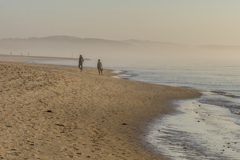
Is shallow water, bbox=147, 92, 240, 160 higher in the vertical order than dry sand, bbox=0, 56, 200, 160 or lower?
lower

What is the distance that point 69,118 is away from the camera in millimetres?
12117

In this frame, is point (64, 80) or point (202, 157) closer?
point (202, 157)

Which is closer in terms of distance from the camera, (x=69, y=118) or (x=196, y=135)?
(x=196, y=135)

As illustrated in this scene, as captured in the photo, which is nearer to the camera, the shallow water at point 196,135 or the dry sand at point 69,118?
the dry sand at point 69,118

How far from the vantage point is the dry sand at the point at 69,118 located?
806cm

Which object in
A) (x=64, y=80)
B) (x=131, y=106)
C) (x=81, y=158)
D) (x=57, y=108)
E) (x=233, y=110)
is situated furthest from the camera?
(x=64, y=80)

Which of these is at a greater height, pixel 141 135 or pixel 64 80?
pixel 64 80

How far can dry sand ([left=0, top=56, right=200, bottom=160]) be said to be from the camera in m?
8.06

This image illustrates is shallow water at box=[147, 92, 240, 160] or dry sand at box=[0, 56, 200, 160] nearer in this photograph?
dry sand at box=[0, 56, 200, 160]

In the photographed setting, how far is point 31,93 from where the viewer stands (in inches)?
642

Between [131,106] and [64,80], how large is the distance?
7.61 metres

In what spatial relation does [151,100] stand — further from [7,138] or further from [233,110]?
[7,138]

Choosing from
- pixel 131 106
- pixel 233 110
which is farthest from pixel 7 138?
pixel 233 110

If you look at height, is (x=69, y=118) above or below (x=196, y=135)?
above
